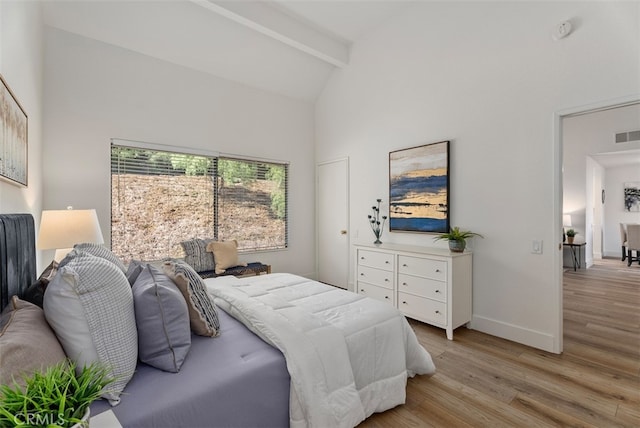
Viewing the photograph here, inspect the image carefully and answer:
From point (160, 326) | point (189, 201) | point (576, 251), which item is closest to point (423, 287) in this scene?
point (160, 326)

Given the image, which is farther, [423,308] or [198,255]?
[198,255]

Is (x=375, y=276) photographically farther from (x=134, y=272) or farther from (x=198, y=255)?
(x=134, y=272)

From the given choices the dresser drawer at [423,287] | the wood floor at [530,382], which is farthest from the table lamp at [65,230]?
the dresser drawer at [423,287]

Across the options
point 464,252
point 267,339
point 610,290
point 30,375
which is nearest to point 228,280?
point 267,339

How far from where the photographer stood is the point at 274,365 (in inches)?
56.8

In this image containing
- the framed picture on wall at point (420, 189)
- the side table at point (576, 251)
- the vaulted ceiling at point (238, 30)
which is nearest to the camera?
the vaulted ceiling at point (238, 30)

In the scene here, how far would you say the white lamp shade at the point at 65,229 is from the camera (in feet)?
7.99

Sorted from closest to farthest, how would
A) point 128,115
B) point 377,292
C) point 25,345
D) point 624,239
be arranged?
1. point 25,345
2. point 128,115
3. point 377,292
4. point 624,239

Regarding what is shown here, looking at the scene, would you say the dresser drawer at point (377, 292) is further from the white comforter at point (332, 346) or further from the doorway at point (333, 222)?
the white comforter at point (332, 346)

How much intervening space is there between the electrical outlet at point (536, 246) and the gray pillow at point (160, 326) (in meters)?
2.94

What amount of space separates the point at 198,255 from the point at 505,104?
3749 millimetres

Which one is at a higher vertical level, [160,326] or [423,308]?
[160,326]

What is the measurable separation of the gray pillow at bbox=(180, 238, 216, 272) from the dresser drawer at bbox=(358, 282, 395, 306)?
1888 millimetres

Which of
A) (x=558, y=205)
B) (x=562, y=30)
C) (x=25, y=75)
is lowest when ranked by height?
(x=558, y=205)
